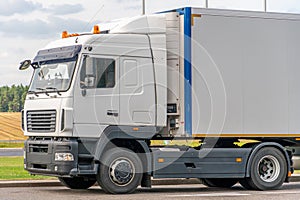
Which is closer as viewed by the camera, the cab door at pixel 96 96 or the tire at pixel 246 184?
the cab door at pixel 96 96

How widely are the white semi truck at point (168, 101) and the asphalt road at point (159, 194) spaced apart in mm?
375

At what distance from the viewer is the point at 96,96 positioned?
1638cm

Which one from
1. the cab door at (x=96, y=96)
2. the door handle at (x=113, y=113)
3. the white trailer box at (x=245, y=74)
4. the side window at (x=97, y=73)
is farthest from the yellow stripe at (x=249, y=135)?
the side window at (x=97, y=73)

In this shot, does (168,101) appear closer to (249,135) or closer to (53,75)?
(249,135)

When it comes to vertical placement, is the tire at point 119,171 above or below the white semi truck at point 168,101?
below

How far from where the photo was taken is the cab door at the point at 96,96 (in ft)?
53.3

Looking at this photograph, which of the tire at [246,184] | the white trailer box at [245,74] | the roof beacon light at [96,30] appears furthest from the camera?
the tire at [246,184]

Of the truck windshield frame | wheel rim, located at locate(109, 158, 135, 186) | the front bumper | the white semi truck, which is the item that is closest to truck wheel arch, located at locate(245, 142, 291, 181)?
the white semi truck

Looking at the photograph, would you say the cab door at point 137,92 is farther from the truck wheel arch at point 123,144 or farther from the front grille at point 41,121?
the front grille at point 41,121

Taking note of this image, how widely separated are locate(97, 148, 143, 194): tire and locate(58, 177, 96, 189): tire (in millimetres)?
1494

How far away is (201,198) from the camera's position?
15812mm

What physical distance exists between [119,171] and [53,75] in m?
2.59

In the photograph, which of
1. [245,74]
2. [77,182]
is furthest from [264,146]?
[77,182]

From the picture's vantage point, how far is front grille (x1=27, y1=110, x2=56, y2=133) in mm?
16453
